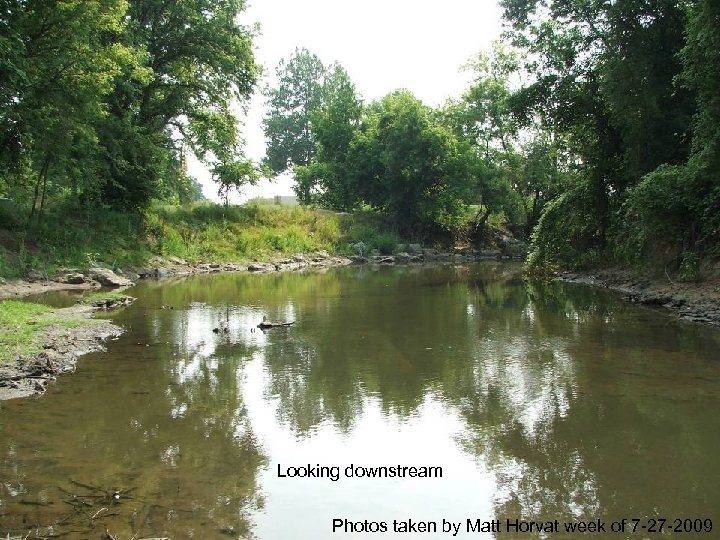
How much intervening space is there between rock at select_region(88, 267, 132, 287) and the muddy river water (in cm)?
874

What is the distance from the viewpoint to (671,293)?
1652 cm

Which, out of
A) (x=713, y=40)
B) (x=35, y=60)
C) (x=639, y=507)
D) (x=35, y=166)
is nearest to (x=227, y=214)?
(x=35, y=166)

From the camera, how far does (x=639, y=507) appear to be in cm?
506

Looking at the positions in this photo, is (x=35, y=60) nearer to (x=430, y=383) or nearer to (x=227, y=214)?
(x=430, y=383)

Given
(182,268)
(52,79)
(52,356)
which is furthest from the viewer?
(182,268)

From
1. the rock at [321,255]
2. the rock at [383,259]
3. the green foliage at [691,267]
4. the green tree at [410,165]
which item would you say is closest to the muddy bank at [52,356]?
the green foliage at [691,267]

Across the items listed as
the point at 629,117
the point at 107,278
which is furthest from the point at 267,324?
the point at 629,117

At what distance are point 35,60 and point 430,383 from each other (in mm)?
15299

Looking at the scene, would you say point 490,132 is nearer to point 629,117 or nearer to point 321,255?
point 321,255

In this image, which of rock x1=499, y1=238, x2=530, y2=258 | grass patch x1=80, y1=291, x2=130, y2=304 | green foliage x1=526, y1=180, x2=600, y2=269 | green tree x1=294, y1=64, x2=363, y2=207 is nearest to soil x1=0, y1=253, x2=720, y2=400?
grass patch x1=80, y1=291, x2=130, y2=304

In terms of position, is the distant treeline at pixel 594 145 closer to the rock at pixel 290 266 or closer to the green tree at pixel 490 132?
the green tree at pixel 490 132

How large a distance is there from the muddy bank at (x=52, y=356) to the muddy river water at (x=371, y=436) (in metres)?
0.28

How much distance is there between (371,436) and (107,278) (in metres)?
16.8

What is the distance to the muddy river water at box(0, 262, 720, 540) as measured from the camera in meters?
4.94
